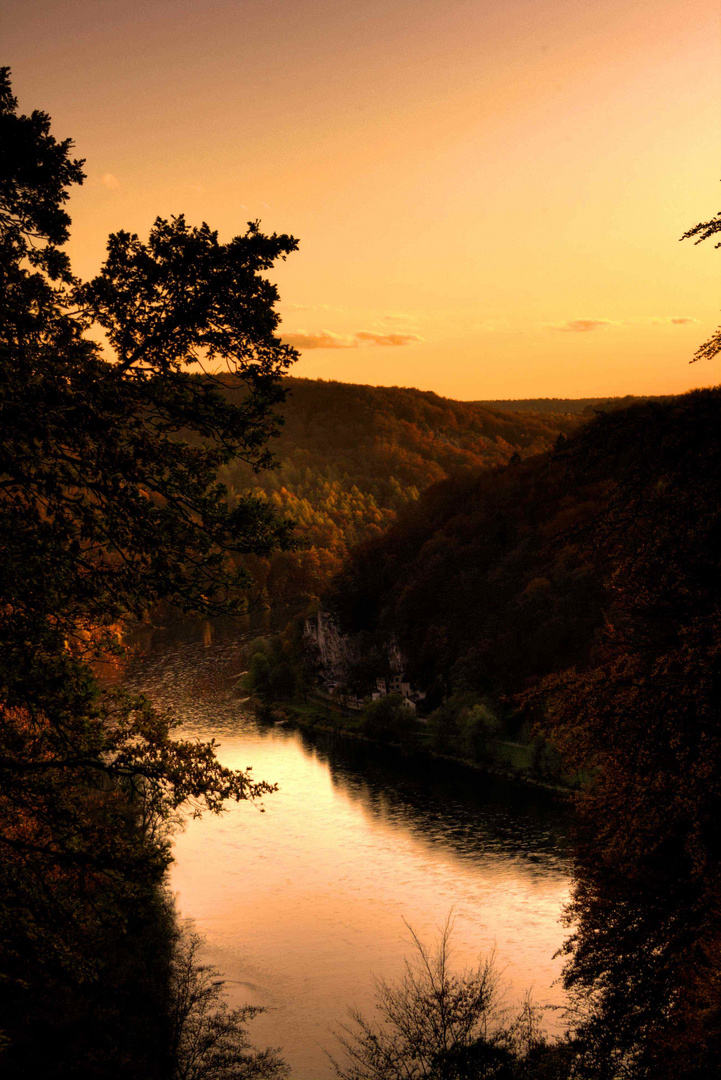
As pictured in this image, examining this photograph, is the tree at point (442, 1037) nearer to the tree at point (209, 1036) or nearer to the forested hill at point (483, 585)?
the tree at point (209, 1036)

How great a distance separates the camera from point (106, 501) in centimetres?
785

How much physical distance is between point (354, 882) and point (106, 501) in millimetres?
41800

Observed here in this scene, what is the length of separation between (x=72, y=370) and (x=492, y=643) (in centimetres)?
8175

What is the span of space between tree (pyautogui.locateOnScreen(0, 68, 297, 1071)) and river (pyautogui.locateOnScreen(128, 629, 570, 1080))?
23392 mm

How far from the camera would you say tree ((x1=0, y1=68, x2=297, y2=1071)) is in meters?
7.41

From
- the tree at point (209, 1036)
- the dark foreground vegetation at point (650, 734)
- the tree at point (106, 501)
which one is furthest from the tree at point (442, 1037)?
the tree at point (106, 501)

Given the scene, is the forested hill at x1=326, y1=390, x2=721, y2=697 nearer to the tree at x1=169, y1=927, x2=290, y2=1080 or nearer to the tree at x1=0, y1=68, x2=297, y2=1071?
the tree at x1=169, y1=927, x2=290, y2=1080

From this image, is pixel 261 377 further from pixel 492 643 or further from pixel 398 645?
pixel 398 645

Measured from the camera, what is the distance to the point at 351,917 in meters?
40.9

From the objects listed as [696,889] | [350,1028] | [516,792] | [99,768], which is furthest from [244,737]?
[99,768]

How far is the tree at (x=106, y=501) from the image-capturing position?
7.41 metres

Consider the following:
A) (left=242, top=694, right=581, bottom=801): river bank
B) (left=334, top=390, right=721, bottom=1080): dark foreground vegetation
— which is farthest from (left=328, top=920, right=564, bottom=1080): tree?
(left=242, top=694, right=581, bottom=801): river bank

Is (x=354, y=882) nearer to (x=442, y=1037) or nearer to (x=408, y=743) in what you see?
(x=442, y=1037)

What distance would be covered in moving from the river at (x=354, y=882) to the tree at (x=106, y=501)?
23392 mm
